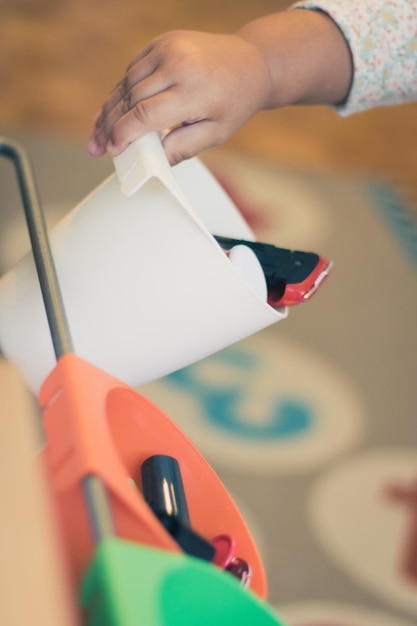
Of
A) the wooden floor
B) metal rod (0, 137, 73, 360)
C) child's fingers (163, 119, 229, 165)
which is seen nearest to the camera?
metal rod (0, 137, 73, 360)

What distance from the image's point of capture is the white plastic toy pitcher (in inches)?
18.1

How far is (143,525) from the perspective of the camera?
1.09 ft

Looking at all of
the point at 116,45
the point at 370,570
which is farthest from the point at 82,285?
the point at 116,45

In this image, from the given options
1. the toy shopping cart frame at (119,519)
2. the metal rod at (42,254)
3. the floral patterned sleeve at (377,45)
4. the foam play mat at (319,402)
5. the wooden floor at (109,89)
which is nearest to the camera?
the toy shopping cart frame at (119,519)

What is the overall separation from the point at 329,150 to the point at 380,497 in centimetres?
104

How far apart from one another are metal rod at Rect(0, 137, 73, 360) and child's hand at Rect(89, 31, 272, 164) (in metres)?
0.06

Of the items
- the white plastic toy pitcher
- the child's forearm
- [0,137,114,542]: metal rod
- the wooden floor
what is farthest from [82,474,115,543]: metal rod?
the wooden floor

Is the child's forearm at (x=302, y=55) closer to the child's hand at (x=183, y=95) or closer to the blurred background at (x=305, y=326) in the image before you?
the child's hand at (x=183, y=95)

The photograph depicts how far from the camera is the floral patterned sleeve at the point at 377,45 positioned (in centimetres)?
67

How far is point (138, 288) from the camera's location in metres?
0.48

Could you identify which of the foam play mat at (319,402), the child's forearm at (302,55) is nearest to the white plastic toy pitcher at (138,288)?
the child's forearm at (302,55)

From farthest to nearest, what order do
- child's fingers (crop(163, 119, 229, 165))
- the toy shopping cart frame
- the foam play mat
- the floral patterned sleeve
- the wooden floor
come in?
the wooden floor → the foam play mat → the floral patterned sleeve → child's fingers (crop(163, 119, 229, 165)) → the toy shopping cart frame

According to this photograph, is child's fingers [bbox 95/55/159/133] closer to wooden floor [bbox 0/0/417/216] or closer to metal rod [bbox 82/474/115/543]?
metal rod [bbox 82/474/115/543]

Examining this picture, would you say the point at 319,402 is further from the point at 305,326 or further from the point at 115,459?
the point at 115,459
